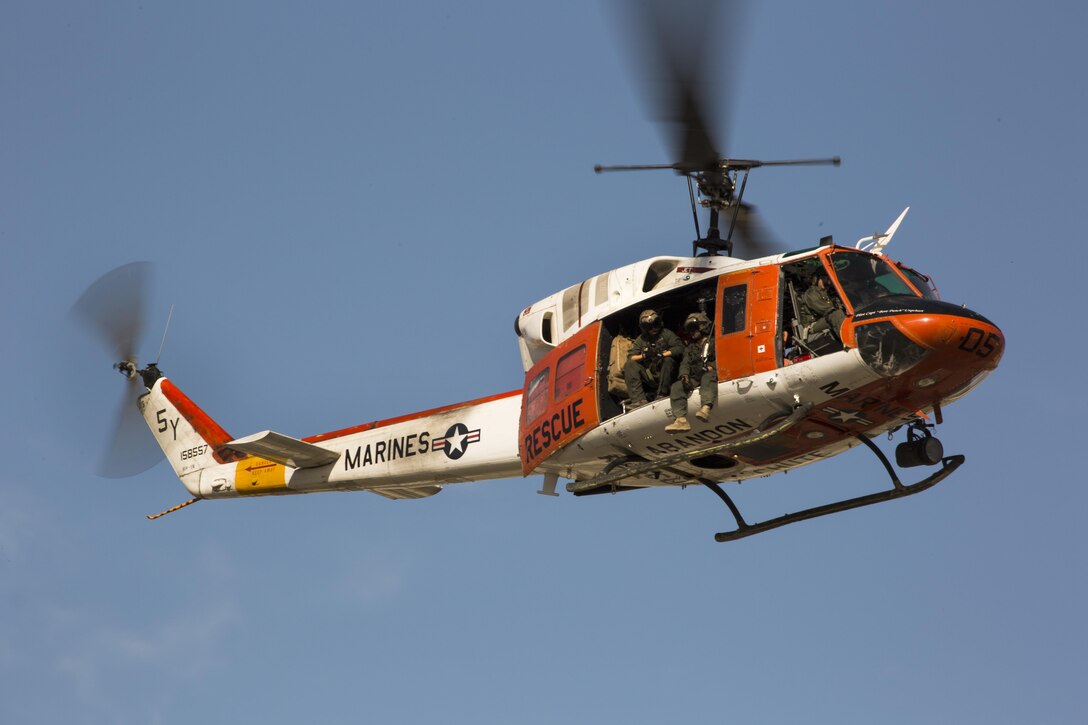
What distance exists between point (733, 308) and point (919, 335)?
2.21m

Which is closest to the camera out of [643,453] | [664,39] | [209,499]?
[664,39]

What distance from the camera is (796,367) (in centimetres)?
1562

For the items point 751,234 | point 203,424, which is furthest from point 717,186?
point 203,424

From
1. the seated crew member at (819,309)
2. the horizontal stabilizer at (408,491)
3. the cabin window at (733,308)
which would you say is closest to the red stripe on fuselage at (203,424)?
the horizontal stabilizer at (408,491)

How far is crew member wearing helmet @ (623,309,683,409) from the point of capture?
1708cm

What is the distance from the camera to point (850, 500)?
16.9 m

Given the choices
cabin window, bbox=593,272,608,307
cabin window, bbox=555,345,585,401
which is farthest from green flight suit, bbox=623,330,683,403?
cabin window, bbox=593,272,608,307

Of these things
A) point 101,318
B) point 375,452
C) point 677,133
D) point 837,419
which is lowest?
point 837,419

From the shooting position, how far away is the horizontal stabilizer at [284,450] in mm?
21312

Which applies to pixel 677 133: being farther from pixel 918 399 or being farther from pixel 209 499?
pixel 209 499

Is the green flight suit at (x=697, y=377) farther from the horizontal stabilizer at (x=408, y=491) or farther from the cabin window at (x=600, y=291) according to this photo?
the horizontal stabilizer at (x=408, y=491)

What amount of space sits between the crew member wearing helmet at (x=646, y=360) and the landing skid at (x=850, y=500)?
2.00 metres

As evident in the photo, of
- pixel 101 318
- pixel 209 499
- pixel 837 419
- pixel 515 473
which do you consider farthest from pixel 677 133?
pixel 101 318

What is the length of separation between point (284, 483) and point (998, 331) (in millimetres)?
11407
